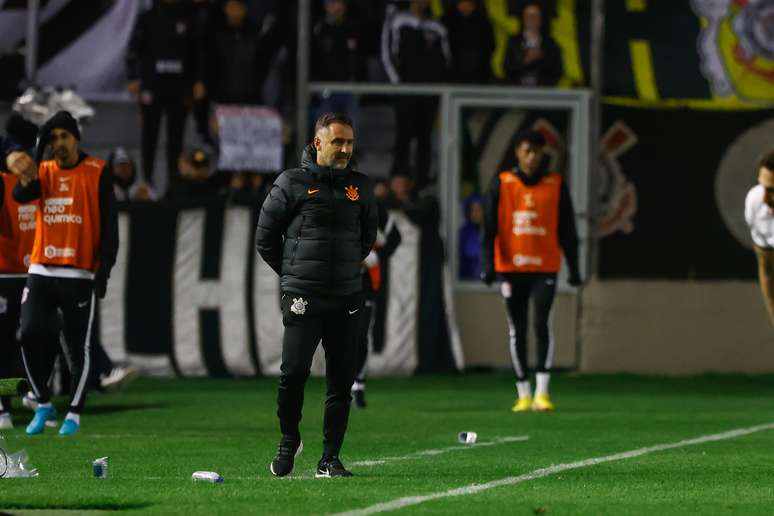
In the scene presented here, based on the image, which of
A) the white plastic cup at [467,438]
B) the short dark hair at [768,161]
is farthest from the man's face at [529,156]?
the short dark hair at [768,161]

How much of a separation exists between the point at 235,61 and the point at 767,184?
1293 centimetres

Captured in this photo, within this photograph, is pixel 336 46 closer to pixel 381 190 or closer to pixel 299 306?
pixel 381 190

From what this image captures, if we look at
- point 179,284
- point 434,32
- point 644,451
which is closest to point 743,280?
point 434,32

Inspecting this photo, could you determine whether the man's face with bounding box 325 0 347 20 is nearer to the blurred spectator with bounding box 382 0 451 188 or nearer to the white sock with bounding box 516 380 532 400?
the blurred spectator with bounding box 382 0 451 188

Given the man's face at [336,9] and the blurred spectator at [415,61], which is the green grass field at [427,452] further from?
the man's face at [336,9]

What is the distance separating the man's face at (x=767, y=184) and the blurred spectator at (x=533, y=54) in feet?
42.3

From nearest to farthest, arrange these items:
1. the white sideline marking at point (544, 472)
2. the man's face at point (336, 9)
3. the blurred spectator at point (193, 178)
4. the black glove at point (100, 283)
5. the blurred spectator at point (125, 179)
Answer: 1. the white sideline marking at point (544, 472)
2. the black glove at point (100, 283)
3. the blurred spectator at point (125, 179)
4. the blurred spectator at point (193, 178)
5. the man's face at point (336, 9)

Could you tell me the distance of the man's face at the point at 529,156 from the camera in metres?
17.4

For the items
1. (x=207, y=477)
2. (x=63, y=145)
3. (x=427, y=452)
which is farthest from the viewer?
(x=63, y=145)

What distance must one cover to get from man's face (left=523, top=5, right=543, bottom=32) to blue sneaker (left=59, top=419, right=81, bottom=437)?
10554 mm

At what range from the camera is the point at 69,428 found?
14570 millimetres

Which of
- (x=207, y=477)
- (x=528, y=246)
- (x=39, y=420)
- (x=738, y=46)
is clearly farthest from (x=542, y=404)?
(x=738, y=46)

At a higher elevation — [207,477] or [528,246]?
[528,246]

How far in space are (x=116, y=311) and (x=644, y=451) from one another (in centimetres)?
1040
